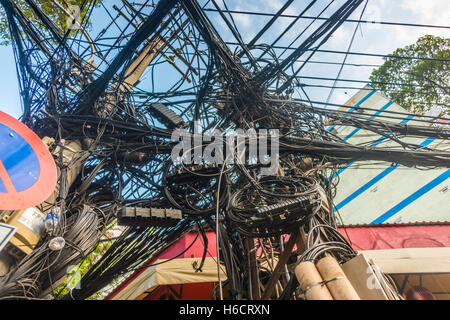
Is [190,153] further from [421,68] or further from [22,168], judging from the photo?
[421,68]

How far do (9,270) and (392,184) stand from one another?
8.07m

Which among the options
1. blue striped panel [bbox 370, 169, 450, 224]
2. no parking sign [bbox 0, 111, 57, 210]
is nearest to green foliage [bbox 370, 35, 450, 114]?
blue striped panel [bbox 370, 169, 450, 224]

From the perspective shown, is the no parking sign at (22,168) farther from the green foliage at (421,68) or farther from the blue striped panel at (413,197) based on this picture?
the green foliage at (421,68)

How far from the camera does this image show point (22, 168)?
2143 mm

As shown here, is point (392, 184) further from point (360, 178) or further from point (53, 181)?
point (53, 181)

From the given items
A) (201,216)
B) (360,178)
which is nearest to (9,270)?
(201,216)

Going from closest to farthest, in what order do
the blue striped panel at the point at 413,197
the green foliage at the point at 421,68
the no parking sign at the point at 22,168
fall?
1. the no parking sign at the point at 22,168
2. the blue striped panel at the point at 413,197
3. the green foliage at the point at 421,68

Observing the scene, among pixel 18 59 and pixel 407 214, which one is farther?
pixel 407 214

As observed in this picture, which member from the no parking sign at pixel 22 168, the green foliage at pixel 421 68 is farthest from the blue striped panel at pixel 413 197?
the no parking sign at pixel 22 168

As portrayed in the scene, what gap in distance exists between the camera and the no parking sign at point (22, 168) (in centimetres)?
197

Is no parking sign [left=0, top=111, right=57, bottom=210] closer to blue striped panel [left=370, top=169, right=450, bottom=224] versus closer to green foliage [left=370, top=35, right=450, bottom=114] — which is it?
blue striped panel [left=370, top=169, right=450, bottom=224]

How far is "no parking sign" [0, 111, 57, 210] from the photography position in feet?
6.45

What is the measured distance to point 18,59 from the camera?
368cm
